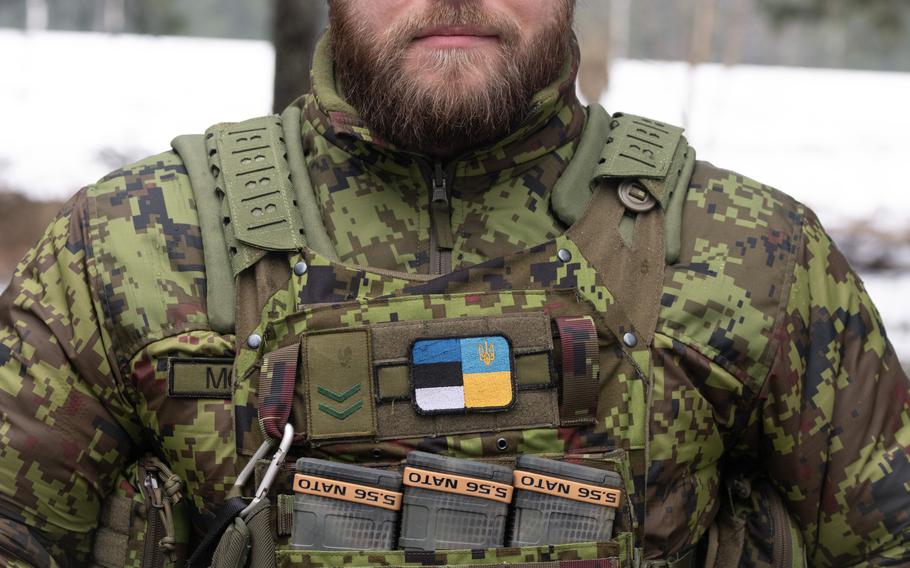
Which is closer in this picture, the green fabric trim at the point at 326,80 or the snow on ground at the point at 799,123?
the green fabric trim at the point at 326,80

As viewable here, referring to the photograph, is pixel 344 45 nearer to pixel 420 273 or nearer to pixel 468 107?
pixel 468 107

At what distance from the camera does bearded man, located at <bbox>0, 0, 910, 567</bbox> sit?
205 cm

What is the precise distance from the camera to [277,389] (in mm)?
2029

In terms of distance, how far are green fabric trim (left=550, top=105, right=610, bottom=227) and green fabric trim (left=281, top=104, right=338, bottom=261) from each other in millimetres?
449

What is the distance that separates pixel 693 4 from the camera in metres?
17.5

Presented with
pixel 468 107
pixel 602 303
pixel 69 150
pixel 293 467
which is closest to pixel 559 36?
pixel 468 107

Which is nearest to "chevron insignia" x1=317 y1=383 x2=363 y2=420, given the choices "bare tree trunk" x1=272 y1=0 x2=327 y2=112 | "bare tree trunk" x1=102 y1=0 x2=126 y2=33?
"bare tree trunk" x1=272 y1=0 x2=327 y2=112

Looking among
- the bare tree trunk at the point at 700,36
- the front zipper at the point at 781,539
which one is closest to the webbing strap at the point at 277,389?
the front zipper at the point at 781,539

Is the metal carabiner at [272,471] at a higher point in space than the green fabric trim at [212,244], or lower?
lower

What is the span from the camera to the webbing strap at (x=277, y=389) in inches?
79.4

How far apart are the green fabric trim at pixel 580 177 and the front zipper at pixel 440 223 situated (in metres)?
0.21

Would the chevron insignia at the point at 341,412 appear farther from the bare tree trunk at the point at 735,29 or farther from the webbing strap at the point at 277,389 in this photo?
the bare tree trunk at the point at 735,29

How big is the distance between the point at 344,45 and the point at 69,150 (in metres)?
9.99

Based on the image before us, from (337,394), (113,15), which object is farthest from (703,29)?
(337,394)
